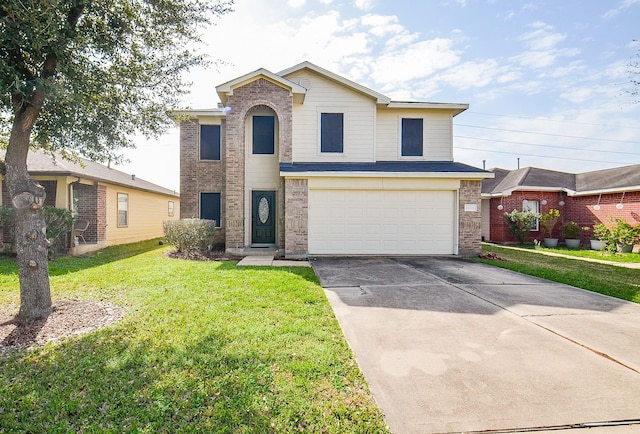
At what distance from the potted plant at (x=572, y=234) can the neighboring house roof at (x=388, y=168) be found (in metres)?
8.10

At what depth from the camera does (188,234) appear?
11.0 metres

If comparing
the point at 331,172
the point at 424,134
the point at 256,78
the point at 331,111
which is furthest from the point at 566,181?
the point at 256,78

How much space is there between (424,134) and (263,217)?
7.81 meters

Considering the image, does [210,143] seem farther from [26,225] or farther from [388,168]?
[26,225]

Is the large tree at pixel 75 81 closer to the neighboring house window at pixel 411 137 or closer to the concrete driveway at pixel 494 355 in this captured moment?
the concrete driveway at pixel 494 355

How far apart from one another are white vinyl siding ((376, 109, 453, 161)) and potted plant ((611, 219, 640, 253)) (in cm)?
793

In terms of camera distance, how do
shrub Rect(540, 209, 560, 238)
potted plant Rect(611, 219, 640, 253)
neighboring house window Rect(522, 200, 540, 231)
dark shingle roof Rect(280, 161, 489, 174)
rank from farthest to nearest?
1. neighboring house window Rect(522, 200, 540, 231)
2. shrub Rect(540, 209, 560, 238)
3. potted plant Rect(611, 219, 640, 253)
4. dark shingle roof Rect(280, 161, 489, 174)

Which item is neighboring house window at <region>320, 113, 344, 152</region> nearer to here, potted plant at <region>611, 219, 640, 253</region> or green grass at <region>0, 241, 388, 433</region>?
green grass at <region>0, 241, 388, 433</region>

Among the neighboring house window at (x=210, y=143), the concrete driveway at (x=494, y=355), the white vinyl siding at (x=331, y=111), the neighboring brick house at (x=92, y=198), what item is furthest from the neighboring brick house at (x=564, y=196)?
the neighboring brick house at (x=92, y=198)

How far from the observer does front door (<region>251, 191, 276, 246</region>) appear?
12.3m

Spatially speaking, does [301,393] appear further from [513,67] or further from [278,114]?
[513,67]

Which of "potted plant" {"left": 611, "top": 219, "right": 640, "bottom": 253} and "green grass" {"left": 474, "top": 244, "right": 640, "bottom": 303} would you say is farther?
"potted plant" {"left": 611, "top": 219, "right": 640, "bottom": 253}

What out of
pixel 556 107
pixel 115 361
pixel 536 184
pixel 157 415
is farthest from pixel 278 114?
pixel 556 107

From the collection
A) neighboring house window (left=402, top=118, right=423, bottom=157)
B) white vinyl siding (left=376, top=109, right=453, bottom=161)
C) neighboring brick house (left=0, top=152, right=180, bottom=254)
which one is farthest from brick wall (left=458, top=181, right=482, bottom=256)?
neighboring brick house (left=0, top=152, right=180, bottom=254)
